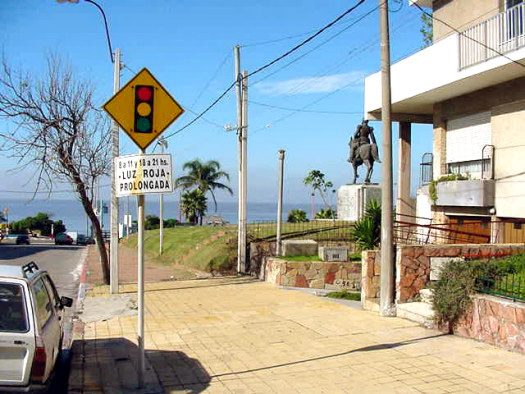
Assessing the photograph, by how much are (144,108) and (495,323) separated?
5923 millimetres

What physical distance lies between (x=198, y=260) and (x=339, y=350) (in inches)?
556

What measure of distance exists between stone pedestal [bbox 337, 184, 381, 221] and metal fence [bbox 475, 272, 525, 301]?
1288cm

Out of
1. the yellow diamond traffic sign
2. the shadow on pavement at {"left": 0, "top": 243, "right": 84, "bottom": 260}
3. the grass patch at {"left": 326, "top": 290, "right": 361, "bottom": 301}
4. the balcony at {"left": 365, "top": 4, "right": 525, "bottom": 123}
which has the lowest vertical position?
the shadow on pavement at {"left": 0, "top": 243, "right": 84, "bottom": 260}

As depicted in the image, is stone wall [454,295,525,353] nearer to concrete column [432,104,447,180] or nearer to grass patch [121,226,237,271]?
concrete column [432,104,447,180]

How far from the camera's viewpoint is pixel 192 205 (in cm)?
4953

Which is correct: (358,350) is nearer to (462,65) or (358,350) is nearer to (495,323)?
(495,323)

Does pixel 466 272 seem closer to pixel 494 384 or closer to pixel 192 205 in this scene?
pixel 494 384

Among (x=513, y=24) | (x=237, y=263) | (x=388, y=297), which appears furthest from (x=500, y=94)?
(x=237, y=263)

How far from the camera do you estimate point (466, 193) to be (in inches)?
641

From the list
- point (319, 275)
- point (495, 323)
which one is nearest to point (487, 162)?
point (319, 275)

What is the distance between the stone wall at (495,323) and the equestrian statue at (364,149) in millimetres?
14408

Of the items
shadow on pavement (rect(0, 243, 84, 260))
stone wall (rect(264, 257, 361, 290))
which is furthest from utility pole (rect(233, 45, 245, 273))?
shadow on pavement (rect(0, 243, 84, 260))

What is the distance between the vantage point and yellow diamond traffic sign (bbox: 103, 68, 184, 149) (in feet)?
22.0

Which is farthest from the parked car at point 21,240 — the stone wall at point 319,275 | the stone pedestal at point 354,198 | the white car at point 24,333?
the white car at point 24,333
